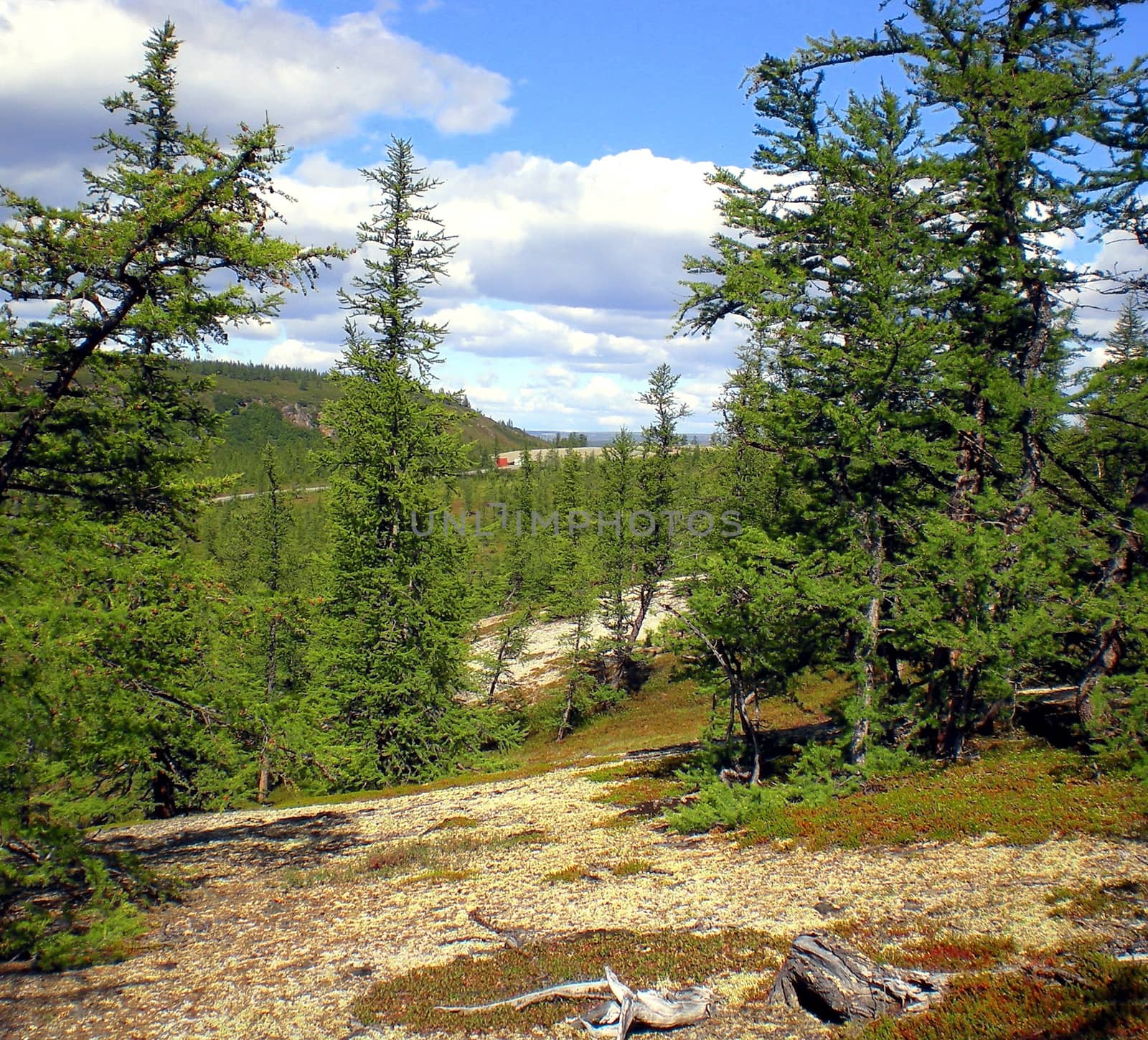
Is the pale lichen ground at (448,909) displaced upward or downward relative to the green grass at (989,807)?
downward

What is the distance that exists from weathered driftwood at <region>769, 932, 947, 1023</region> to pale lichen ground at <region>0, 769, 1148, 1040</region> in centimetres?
56

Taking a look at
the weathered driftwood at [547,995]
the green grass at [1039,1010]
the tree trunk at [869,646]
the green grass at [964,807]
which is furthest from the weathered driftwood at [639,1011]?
the tree trunk at [869,646]

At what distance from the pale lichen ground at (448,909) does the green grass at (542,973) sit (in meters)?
0.32

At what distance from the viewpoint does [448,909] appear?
1196 cm

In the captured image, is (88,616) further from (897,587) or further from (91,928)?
(897,587)

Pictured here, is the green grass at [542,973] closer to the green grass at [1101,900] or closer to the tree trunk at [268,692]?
the green grass at [1101,900]

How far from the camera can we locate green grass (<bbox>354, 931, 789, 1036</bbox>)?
8.09 metres

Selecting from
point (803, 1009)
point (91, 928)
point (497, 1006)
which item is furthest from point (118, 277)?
point (803, 1009)

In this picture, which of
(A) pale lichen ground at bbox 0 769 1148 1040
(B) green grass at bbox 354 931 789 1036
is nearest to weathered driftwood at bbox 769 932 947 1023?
(A) pale lichen ground at bbox 0 769 1148 1040

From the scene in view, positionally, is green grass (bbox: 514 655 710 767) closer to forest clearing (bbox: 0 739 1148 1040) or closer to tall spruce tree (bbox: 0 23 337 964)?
forest clearing (bbox: 0 739 1148 1040)

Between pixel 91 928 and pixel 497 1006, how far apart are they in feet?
18.2

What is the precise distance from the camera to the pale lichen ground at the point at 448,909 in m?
8.69

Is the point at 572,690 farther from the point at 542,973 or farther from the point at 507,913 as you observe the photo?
the point at 542,973

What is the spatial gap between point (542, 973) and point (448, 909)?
3.37m
